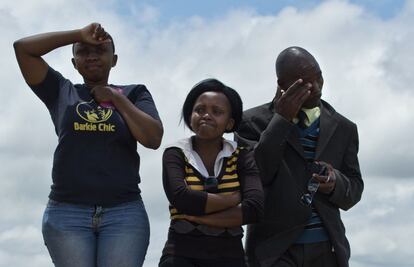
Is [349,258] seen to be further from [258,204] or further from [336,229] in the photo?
[258,204]

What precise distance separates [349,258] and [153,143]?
213cm

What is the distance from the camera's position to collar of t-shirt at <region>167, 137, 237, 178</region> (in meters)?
5.86

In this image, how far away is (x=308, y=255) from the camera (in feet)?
20.8

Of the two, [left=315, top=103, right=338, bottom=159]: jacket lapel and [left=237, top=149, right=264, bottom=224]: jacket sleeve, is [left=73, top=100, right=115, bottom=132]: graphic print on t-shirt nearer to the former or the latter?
[left=237, top=149, right=264, bottom=224]: jacket sleeve

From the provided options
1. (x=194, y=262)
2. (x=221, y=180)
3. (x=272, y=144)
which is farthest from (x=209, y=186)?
(x=272, y=144)

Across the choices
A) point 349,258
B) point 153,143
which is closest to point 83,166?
point 153,143

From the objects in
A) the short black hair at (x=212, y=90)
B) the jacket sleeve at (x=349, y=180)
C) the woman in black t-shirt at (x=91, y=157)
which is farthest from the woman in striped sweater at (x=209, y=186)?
the jacket sleeve at (x=349, y=180)

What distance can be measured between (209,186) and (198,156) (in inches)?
13.7

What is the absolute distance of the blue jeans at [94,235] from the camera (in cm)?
571

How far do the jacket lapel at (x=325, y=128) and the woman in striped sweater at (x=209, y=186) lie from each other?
2.75 ft

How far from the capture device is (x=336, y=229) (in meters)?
6.43

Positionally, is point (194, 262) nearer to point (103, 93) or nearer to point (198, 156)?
point (198, 156)

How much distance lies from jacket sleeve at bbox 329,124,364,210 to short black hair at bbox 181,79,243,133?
107 centimetres

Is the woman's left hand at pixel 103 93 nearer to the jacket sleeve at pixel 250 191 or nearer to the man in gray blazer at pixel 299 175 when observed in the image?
the jacket sleeve at pixel 250 191
